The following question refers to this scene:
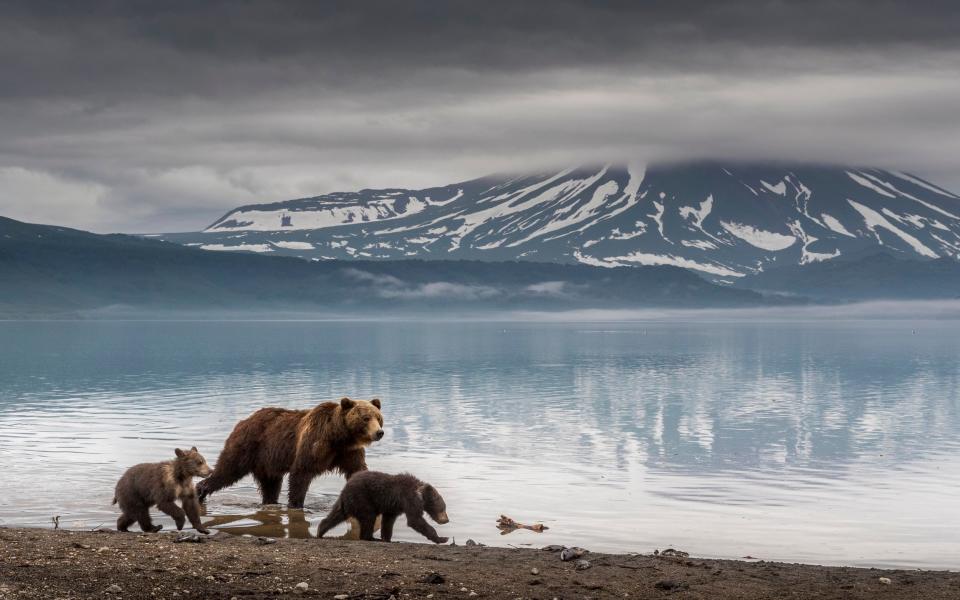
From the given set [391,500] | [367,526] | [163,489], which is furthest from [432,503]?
[163,489]

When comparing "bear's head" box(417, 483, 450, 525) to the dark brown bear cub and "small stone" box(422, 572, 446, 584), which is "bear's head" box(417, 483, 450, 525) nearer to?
the dark brown bear cub

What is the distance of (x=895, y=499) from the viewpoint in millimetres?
23984

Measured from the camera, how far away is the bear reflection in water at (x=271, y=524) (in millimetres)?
17720

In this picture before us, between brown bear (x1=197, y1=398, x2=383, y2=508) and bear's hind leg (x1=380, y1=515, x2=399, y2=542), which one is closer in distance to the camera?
bear's hind leg (x1=380, y1=515, x2=399, y2=542)

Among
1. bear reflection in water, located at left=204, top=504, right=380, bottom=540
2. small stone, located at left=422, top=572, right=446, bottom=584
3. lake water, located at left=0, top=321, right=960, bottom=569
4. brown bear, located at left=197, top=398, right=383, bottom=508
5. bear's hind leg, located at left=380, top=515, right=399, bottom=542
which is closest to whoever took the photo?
small stone, located at left=422, top=572, right=446, bottom=584

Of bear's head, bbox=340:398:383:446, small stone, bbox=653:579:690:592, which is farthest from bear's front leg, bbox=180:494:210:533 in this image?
small stone, bbox=653:579:690:592

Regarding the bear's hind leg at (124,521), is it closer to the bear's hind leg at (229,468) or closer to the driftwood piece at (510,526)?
the bear's hind leg at (229,468)

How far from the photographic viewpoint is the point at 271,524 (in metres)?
18.3

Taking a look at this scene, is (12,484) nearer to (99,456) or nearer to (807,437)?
(99,456)

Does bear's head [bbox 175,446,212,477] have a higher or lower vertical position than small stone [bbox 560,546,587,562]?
higher

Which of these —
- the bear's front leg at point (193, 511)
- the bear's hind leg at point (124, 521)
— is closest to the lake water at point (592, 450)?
the bear's front leg at point (193, 511)

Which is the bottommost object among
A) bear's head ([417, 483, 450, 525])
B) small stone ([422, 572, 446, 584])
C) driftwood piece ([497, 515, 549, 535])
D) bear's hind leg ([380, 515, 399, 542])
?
driftwood piece ([497, 515, 549, 535])

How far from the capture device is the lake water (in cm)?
1923

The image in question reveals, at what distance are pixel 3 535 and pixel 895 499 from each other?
16.2 m
